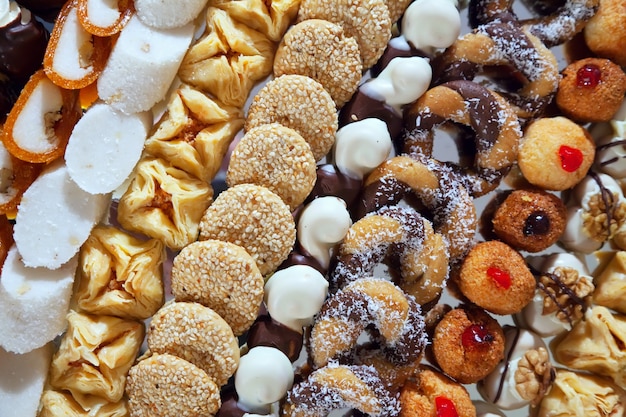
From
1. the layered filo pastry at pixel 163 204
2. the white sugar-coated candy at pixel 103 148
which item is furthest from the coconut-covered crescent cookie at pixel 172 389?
the white sugar-coated candy at pixel 103 148

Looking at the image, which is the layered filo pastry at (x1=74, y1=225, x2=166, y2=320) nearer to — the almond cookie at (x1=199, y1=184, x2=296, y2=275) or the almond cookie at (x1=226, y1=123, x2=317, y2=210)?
the almond cookie at (x1=199, y1=184, x2=296, y2=275)

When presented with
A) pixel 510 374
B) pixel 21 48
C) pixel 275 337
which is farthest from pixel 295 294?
pixel 21 48

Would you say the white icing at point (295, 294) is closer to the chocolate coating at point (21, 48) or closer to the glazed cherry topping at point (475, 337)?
the glazed cherry topping at point (475, 337)

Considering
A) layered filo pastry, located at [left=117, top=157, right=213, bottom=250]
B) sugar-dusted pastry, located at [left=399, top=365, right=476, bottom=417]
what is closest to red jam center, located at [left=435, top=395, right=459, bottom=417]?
sugar-dusted pastry, located at [left=399, top=365, right=476, bottom=417]

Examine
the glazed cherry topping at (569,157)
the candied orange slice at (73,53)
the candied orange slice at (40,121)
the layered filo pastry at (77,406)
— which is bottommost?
the layered filo pastry at (77,406)

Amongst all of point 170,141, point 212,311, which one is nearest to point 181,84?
point 170,141

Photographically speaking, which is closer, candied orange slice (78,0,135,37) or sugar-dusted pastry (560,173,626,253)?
candied orange slice (78,0,135,37)
